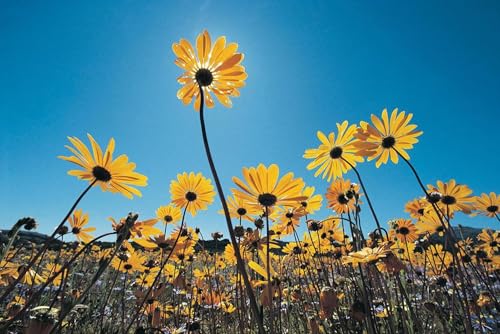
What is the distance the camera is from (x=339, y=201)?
139 inches

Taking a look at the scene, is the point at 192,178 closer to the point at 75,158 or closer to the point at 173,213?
the point at 173,213

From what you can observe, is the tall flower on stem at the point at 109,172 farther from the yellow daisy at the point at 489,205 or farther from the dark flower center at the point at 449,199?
the yellow daisy at the point at 489,205

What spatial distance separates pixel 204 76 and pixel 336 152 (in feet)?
7.14

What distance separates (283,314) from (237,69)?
14.4 ft

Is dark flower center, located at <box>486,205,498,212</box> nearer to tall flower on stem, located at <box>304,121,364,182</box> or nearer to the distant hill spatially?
the distant hill

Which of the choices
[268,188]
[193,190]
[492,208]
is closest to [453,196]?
[492,208]

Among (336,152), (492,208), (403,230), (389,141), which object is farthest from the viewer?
(403,230)

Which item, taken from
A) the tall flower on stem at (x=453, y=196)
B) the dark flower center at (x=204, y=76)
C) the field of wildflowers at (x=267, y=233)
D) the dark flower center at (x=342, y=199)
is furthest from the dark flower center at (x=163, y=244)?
the tall flower on stem at (x=453, y=196)

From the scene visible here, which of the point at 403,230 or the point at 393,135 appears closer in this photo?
the point at 393,135

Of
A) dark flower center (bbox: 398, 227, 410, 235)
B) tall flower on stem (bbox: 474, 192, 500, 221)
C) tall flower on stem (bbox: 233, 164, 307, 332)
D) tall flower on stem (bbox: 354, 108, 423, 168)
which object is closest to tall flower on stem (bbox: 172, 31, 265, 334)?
tall flower on stem (bbox: 233, 164, 307, 332)

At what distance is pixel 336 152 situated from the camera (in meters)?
3.16

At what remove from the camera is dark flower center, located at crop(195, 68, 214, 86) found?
1.35 metres

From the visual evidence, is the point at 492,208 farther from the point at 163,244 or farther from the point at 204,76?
the point at 204,76

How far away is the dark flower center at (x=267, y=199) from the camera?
1.70 metres
